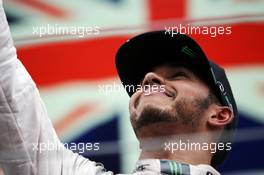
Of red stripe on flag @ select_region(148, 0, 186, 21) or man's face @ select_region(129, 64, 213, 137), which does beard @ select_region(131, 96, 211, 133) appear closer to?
man's face @ select_region(129, 64, 213, 137)

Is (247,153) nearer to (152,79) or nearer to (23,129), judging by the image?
(152,79)

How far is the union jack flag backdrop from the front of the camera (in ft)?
3.10

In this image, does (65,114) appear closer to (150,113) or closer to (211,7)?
(150,113)

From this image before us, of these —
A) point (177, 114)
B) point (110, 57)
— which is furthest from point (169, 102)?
point (110, 57)

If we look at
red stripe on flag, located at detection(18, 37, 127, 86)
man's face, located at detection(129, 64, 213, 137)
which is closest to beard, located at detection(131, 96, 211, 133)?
man's face, located at detection(129, 64, 213, 137)

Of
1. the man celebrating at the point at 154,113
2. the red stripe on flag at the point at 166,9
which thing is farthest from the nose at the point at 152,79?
the red stripe on flag at the point at 166,9

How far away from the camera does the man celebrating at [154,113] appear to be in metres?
0.81

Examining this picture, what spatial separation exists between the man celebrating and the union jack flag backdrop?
3 cm

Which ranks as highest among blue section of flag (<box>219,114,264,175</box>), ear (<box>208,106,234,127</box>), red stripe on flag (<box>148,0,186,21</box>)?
red stripe on flag (<box>148,0,186,21</box>)

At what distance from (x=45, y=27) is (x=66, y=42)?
4 centimetres

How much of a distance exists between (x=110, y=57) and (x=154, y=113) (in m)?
0.15

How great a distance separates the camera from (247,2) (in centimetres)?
98

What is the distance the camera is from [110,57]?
966 millimetres

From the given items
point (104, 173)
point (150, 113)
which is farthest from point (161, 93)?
point (104, 173)
